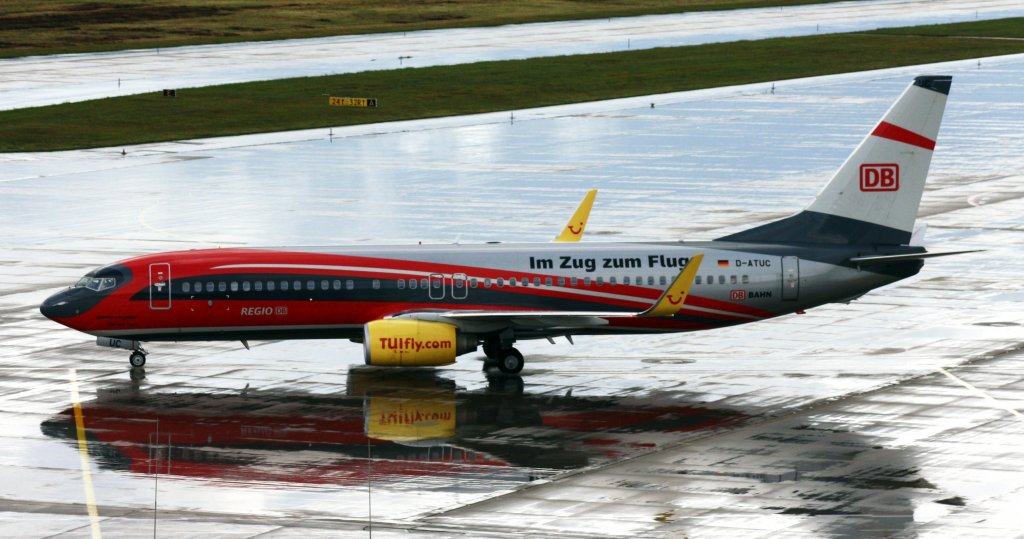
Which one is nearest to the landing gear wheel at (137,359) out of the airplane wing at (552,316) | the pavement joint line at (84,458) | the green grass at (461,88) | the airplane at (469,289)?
the airplane at (469,289)

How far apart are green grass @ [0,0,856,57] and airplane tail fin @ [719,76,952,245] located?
357 feet

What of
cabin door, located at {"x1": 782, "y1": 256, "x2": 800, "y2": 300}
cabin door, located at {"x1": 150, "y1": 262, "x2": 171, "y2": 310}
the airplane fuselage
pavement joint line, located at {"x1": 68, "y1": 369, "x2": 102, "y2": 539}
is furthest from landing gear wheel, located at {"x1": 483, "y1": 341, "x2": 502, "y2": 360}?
pavement joint line, located at {"x1": 68, "y1": 369, "x2": 102, "y2": 539}

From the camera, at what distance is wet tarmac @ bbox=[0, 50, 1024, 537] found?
36.7 metres

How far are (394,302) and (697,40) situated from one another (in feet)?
365

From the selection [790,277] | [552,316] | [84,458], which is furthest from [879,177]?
[84,458]

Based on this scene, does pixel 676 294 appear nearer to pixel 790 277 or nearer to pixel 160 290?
pixel 790 277

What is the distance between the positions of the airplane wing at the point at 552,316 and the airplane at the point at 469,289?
2.1 inches

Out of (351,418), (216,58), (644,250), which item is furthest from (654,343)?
(216,58)

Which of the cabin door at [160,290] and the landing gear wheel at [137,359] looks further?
the landing gear wheel at [137,359]

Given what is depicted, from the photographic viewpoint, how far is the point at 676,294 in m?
48.0

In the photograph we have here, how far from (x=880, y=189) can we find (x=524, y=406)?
1284cm

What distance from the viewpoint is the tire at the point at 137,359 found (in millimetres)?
51594

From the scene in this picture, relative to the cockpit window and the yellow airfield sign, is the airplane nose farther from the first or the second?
the yellow airfield sign

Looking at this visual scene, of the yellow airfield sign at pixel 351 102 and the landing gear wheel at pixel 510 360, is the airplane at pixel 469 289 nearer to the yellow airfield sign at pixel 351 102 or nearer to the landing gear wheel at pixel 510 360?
the landing gear wheel at pixel 510 360
